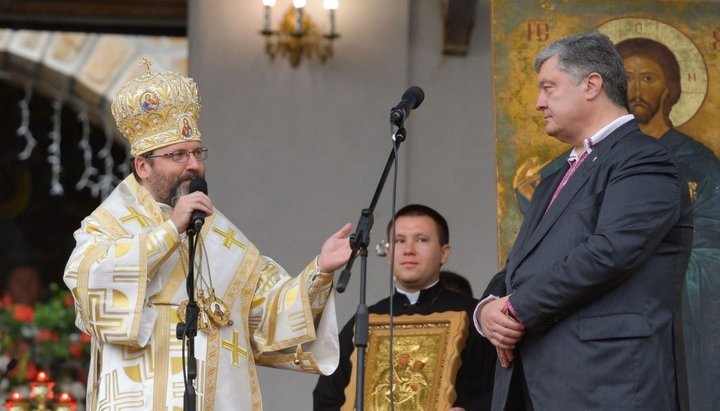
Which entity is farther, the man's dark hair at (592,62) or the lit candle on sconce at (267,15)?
the lit candle on sconce at (267,15)

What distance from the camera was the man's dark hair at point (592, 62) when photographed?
502 centimetres

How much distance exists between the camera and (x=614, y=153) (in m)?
4.86

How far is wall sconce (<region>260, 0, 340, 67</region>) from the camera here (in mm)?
9000

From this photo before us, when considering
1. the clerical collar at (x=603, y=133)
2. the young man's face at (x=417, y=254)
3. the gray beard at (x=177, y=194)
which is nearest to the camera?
the clerical collar at (x=603, y=133)

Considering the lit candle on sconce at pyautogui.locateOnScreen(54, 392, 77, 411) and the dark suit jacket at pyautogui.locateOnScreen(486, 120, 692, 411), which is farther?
the lit candle on sconce at pyautogui.locateOnScreen(54, 392, 77, 411)

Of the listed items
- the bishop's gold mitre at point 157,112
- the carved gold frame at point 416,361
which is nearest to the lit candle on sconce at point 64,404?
the carved gold frame at point 416,361

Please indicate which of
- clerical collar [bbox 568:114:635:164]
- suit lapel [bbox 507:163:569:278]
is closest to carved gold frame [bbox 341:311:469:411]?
suit lapel [bbox 507:163:569:278]

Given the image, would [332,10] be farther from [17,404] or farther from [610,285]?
[610,285]

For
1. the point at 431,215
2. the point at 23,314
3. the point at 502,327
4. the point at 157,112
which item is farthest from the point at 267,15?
the point at 502,327

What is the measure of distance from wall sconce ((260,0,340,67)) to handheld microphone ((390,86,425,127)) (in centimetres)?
417

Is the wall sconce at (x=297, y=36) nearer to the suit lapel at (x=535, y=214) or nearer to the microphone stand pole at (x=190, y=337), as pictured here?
the suit lapel at (x=535, y=214)

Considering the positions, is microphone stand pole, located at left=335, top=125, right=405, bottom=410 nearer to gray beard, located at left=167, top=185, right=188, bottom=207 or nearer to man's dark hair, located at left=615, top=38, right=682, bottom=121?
gray beard, located at left=167, top=185, right=188, bottom=207

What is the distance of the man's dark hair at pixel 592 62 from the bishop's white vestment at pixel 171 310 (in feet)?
3.74

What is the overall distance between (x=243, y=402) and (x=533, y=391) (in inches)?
44.0
